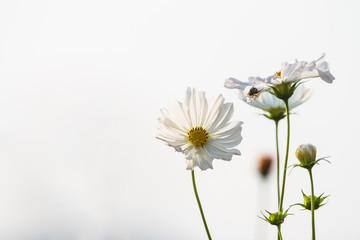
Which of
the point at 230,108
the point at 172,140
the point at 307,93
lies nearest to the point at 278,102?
the point at 307,93

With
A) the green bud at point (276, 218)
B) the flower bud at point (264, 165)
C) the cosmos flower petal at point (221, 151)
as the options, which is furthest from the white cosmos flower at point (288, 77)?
the flower bud at point (264, 165)

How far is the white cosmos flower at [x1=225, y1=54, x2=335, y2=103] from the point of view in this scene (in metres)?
1.09

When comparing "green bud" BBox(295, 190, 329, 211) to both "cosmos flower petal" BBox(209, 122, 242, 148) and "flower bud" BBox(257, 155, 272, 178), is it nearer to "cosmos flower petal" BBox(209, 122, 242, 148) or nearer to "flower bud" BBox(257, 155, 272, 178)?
"cosmos flower petal" BBox(209, 122, 242, 148)

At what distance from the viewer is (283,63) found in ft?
3.70

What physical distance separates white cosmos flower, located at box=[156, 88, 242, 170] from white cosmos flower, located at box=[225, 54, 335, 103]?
0.08 m

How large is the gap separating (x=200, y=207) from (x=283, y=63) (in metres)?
0.37

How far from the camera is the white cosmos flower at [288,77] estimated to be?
109 centimetres

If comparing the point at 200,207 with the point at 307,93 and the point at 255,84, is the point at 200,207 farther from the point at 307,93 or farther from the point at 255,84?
the point at 307,93

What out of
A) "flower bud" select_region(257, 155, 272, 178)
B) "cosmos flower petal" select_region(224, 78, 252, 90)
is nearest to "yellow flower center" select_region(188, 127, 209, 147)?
"cosmos flower petal" select_region(224, 78, 252, 90)

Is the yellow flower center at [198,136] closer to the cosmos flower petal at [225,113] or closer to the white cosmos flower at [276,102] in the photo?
the cosmos flower petal at [225,113]

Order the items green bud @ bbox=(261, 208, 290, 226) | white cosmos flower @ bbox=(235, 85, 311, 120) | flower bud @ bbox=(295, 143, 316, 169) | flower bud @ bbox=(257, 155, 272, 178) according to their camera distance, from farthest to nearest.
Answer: flower bud @ bbox=(257, 155, 272, 178) < white cosmos flower @ bbox=(235, 85, 311, 120) < flower bud @ bbox=(295, 143, 316, 169) < green bud @ bbox=(261, 208, 290, 226)

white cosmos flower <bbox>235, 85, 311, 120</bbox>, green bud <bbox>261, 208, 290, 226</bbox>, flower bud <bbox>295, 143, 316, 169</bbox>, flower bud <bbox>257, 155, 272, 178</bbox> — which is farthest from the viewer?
flower bud <bbox>257, 155, 272, 178</bbox>

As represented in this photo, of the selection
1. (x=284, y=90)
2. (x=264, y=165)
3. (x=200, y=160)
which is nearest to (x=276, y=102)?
(x=284, y=90)

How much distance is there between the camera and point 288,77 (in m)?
1.13
